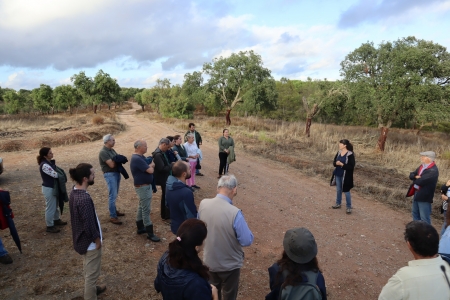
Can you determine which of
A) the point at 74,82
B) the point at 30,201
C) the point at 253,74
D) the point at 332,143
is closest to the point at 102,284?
the point at 30,201

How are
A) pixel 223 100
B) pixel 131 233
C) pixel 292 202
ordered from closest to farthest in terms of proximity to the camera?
pixel 131 233 → pixel 292 202 → pixel 223 100

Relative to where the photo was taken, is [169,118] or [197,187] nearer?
[197,187]

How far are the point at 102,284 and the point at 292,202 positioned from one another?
4985mm

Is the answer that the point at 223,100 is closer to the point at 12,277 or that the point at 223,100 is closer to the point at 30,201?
the point at 30,201

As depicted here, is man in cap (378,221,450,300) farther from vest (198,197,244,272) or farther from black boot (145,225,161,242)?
black boot (145,225,161,242)

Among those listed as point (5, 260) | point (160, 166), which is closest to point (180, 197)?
point (160, 166)

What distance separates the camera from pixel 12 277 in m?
3.76

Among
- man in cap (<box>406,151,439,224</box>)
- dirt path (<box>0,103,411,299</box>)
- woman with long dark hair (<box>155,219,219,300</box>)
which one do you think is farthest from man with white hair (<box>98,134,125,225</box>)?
man in cap (<box>406,151,439,224</box>)

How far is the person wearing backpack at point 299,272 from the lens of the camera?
5.64 ft

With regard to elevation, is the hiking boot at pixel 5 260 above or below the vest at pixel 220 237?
below

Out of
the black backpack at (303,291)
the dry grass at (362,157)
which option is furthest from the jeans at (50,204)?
the dry grass at (362,157)

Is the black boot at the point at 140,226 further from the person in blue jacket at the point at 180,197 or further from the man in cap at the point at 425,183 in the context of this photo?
the man in cap at the point at 425,183

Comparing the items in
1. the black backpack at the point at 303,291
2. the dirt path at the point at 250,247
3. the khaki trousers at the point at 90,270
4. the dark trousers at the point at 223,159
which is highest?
the black backpack at the point at 303,291

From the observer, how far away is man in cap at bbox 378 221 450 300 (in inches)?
70.7
